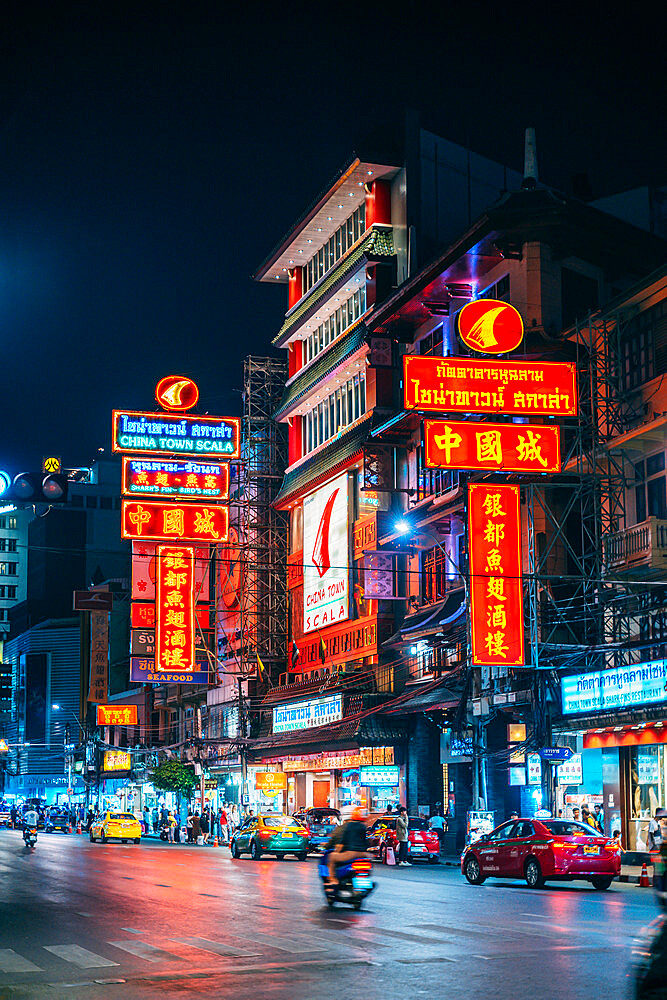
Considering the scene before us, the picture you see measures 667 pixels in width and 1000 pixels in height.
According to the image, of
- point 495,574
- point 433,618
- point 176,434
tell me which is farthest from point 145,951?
point 176,434

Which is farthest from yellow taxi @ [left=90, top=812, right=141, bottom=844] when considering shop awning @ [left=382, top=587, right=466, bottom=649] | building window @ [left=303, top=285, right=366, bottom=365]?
building window @ [left=303, top=285, right=366, bottom=365]

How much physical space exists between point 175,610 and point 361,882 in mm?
44512

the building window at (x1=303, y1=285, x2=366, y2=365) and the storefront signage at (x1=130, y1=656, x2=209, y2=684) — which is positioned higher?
the building window at (x1=303, y1=285, x2=366, y2=365)

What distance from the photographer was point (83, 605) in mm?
109938

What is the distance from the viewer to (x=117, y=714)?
319 feet

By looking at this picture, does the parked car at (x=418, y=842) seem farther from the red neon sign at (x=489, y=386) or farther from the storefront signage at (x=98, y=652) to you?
the storefront signage at (x=98, y=652)

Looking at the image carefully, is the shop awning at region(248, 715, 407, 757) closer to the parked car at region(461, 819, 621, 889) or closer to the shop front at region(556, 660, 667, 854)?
the shop front at region(556, 660, 667, 854)

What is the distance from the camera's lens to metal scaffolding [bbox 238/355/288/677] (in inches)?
2677

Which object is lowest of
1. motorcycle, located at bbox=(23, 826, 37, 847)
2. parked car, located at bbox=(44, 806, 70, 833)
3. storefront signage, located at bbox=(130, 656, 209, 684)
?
parked car, located at bbox=(44, 806, 70, 833)

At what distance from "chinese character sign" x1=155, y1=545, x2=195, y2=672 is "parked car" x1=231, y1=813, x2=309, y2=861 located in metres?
22.0

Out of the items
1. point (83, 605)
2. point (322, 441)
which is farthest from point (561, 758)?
point (83, 605)

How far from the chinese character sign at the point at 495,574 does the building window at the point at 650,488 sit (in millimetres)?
3586

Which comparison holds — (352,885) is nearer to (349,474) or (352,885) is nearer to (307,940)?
(307,940)

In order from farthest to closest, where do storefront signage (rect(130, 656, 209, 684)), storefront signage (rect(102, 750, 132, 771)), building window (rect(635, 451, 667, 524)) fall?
storefront signage (rect(102, 750, 132, 771)), storefront signage (rect(130, 656, 209, 684)), building window (rect(635, 451, 667, 524))
